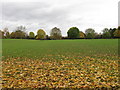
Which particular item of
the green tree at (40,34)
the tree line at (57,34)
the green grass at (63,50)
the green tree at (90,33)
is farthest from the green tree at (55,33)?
the green grass at (63,50)

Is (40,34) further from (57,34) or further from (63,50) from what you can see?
(63,50)

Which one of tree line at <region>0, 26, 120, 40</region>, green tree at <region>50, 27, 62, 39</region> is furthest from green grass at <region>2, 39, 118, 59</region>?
green tree at <region>50, 27, 62, 39</region>

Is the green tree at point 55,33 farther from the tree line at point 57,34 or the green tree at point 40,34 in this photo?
the green tree at point 40,34

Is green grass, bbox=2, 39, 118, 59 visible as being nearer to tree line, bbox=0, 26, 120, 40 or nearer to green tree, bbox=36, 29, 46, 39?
tree line, bbox=0, 26, 120, 40

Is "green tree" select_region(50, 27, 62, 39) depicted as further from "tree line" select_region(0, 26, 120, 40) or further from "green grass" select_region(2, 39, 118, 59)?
"green grass" select_region(2, 39, 118, 59)

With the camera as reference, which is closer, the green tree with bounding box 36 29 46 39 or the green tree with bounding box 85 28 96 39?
the green tree with bounding box 85 28 96 39

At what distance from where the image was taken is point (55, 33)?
78062 millimetres

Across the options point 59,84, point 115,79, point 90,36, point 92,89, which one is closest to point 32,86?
point 59,84

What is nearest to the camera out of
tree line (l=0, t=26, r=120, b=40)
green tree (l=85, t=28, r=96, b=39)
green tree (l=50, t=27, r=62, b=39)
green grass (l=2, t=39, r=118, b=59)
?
green grass (l=2, t=39, r=118, b=59)

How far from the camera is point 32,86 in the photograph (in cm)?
373

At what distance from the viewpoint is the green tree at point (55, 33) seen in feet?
248

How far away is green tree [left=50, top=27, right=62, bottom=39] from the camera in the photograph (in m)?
75.6

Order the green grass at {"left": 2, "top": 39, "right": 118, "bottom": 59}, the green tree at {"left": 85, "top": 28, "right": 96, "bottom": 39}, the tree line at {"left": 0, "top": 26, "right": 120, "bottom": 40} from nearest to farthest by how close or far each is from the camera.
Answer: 1. the green grass at {"left": 2, "top": 39, "right": 118, "bottom": 59}
2. the tree line at {"left": 0, "top": 26, "right": 120, "bottom": 40}
3. the green tree at {"left": 85, "top": 28, "right": 96, "bottom": 39}

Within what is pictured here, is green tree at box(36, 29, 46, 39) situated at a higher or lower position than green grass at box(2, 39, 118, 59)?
higher
